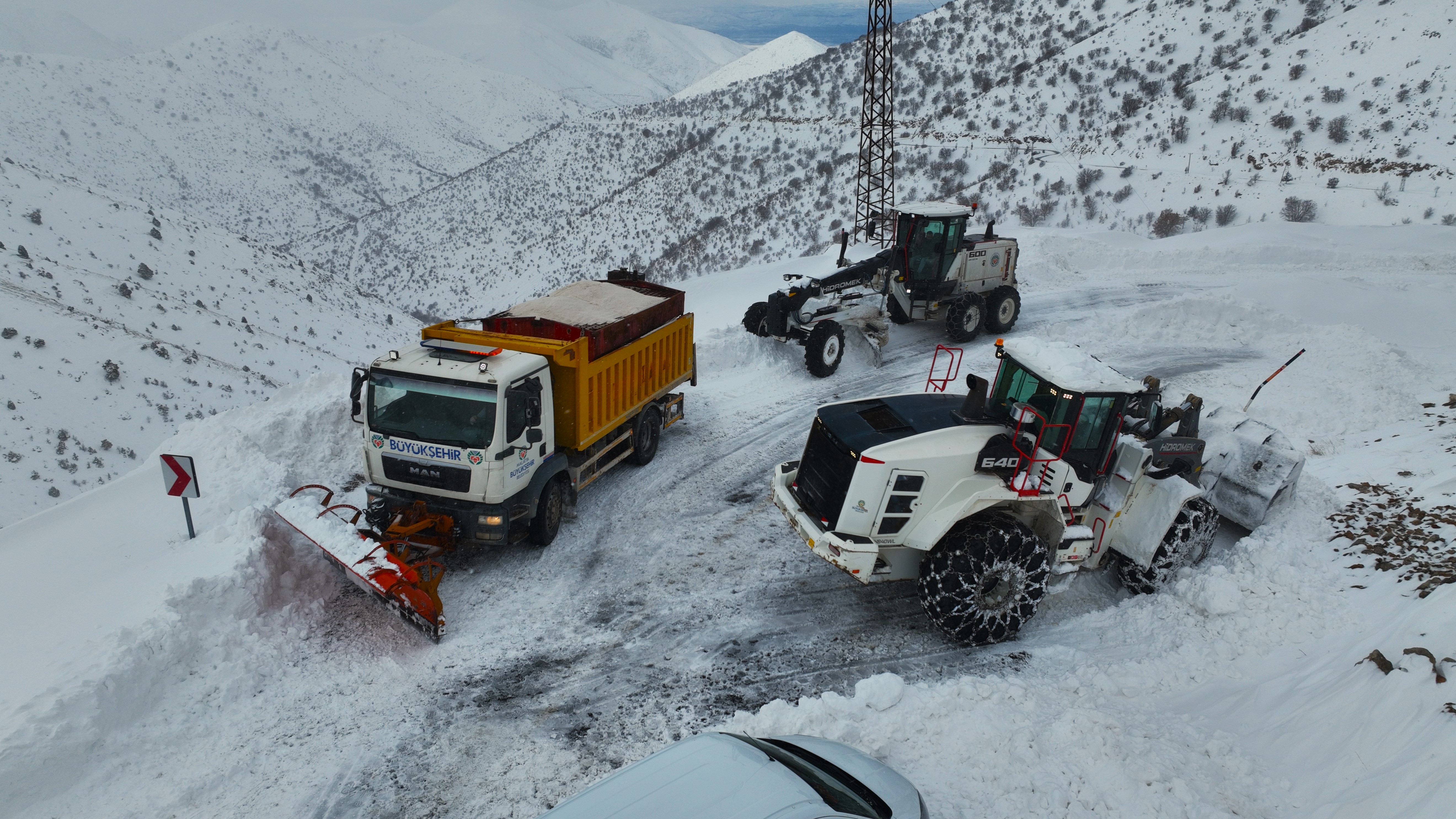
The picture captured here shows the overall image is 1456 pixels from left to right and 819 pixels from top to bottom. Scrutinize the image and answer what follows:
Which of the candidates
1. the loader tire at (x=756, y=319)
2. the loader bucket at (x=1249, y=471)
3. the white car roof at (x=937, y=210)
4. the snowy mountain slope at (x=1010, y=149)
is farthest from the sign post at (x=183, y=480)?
the snowy mountain slope at (x=1010, y=149)

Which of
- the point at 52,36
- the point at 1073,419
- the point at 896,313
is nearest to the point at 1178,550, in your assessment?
the point at 1073,419

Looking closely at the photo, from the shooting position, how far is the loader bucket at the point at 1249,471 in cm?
813

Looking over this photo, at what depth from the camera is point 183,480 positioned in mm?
7449

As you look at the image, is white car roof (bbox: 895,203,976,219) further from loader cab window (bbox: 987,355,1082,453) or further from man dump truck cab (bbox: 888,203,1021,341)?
loader cab window (bbox: 987,355,1082,453)

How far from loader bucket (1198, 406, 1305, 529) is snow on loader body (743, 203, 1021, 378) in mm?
6425

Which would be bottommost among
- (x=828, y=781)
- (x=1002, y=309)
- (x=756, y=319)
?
(x=828, y=781)

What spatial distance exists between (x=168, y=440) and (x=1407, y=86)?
35.4 metres

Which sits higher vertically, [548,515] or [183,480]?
[183,480]

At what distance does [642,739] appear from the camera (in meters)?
6.20

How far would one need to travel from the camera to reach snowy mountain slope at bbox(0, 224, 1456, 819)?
213 inches

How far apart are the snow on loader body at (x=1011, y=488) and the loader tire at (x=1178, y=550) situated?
2 centimetres

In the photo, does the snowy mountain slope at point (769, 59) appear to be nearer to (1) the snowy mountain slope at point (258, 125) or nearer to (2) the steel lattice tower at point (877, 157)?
(1) the snowy mountain slope at point (258, 125)

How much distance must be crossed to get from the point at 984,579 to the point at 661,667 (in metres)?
3.05

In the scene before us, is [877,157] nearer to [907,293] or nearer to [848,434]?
[907,293]
